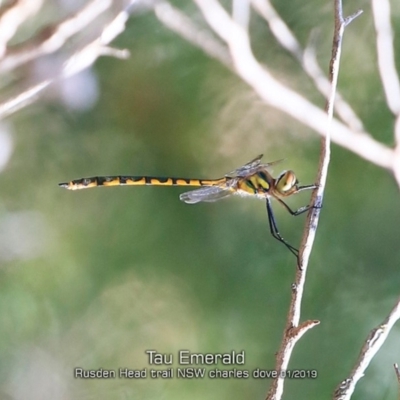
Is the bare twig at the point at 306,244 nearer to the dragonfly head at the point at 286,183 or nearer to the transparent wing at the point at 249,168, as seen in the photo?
the dragonfly head at the point at 286,183

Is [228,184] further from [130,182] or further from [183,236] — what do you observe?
[130,182]

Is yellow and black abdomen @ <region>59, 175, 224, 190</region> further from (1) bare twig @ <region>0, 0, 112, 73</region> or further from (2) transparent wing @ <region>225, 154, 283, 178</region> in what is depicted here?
(1) bare twig @ <region>0, 0, 112, 73</region>

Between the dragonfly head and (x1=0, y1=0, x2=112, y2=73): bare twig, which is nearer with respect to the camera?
the dragonfly head

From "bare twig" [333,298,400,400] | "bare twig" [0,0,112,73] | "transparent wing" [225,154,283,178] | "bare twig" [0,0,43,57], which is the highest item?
"bare twig" [0,0,43,57]

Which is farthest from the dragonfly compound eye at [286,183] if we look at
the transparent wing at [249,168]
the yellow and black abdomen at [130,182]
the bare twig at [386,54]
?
the bare twig at [386,54]

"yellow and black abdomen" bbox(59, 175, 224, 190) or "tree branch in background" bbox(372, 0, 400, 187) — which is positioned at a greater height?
"tree branch in background" bbox(372, 0, 400, 187)

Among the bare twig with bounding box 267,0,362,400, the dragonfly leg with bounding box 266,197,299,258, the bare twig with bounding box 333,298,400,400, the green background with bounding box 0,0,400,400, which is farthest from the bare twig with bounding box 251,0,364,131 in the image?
the bare twig with bounding box 333,298,400,400

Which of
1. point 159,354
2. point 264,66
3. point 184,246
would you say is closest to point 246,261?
point 184,246
